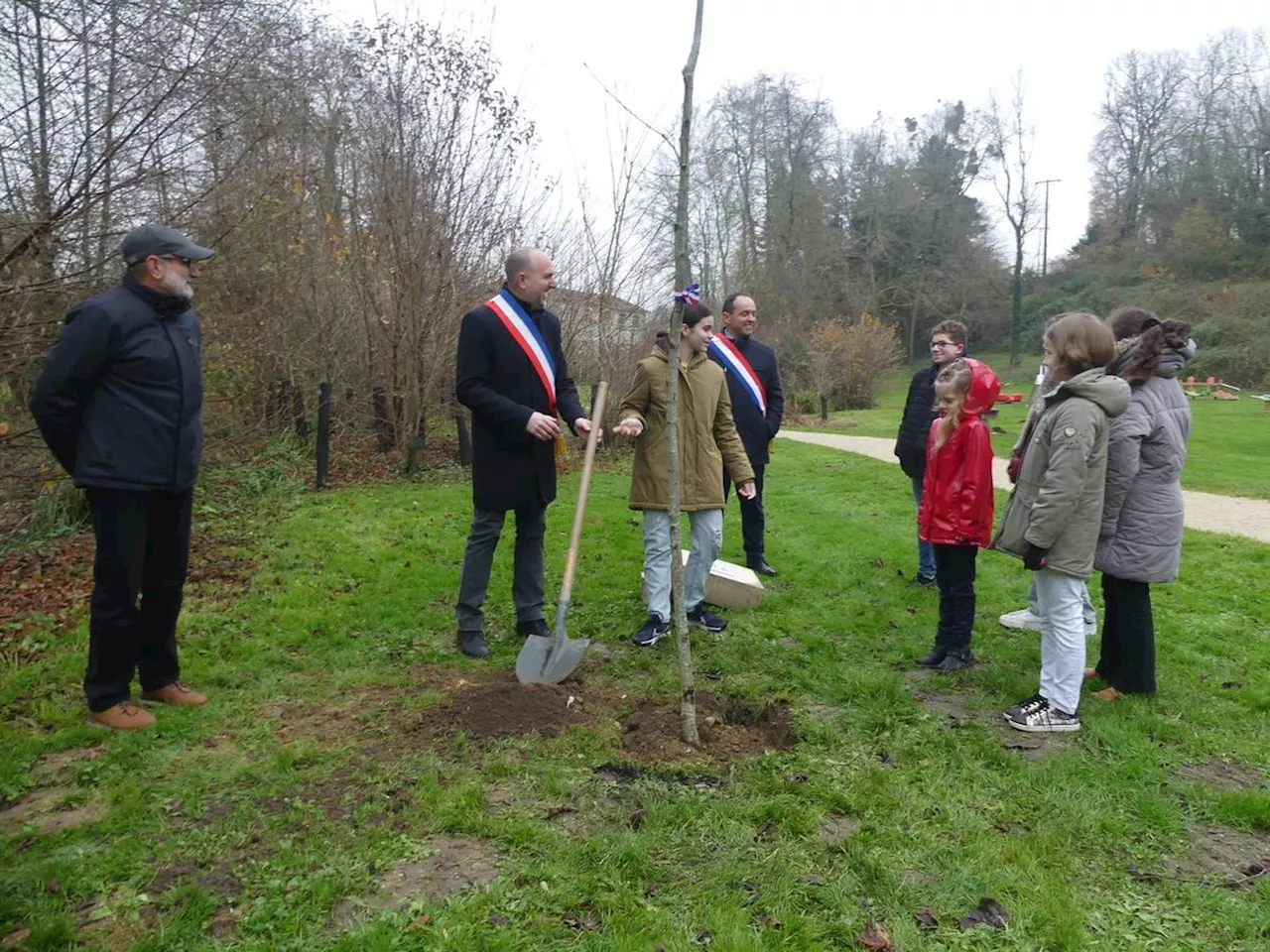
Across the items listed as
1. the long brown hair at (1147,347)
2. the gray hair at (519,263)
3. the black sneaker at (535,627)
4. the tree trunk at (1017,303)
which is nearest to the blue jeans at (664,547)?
the black sneaker at (535,627)

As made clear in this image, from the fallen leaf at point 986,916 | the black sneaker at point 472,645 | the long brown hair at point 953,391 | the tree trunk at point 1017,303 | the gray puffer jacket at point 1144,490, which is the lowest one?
the fallen leaf at point 986,916

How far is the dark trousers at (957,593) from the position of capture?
4.68 metres

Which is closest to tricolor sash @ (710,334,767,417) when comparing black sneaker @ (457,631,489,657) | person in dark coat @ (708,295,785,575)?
person in dark coat @ (708,295,785,575)

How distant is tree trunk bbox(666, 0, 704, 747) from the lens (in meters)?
3.59

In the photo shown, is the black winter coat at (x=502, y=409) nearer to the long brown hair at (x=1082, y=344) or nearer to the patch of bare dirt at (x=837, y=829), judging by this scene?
the patch of bare dirt at (x=837, y=829)

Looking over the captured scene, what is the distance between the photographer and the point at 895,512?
31.9ft

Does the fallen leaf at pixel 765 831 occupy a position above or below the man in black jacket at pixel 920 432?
below

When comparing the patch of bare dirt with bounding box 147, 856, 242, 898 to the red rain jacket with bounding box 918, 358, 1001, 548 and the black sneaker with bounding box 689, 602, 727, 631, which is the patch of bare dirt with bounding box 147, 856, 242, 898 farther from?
the red rain jacket with bounding box 918, 358, 1001, 548

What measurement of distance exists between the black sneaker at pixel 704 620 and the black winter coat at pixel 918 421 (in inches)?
75.6

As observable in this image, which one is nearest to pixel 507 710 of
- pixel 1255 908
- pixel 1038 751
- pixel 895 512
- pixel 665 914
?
pixel 665 914

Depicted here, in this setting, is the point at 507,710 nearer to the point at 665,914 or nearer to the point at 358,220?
the point at 665,914

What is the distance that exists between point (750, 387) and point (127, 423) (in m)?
4.03

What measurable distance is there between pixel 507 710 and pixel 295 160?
34.9 feet

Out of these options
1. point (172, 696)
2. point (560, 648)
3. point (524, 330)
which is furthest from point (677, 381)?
point (172, 696)
